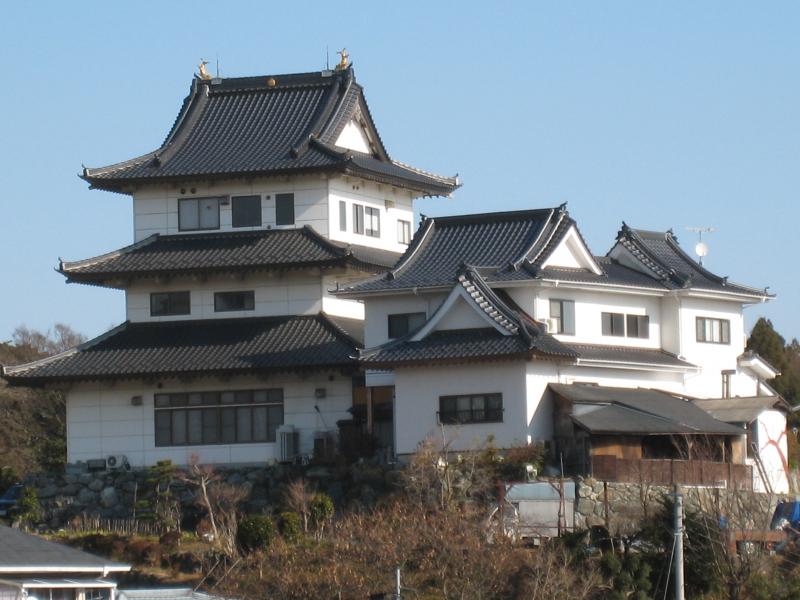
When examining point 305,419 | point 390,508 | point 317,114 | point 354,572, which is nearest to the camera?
point 354,572

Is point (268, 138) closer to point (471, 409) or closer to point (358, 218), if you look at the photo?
point (358, 218)

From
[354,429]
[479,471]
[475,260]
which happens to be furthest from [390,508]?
[475,260]

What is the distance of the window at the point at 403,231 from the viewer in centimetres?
5869

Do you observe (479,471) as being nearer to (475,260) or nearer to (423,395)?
(423,395)

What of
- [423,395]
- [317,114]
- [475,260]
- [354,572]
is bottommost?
[354,572]

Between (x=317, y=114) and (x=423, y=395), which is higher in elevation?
(x=317, y=114)

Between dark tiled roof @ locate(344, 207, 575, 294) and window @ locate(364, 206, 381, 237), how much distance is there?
11.3 ft

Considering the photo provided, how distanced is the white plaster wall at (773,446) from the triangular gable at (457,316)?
833 centimetres

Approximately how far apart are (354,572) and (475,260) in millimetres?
16285

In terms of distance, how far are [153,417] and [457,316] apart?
9750mm

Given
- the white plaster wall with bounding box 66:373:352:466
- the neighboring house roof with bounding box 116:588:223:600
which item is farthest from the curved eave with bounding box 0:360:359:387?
the neighboring house roof with bounding box 116:588:223:600

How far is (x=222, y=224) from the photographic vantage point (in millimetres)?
56031

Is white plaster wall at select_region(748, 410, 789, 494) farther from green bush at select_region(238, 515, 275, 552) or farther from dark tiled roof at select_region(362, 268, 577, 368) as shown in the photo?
green bush at select_region(238, 515, 275, 552)

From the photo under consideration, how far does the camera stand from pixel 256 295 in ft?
181
